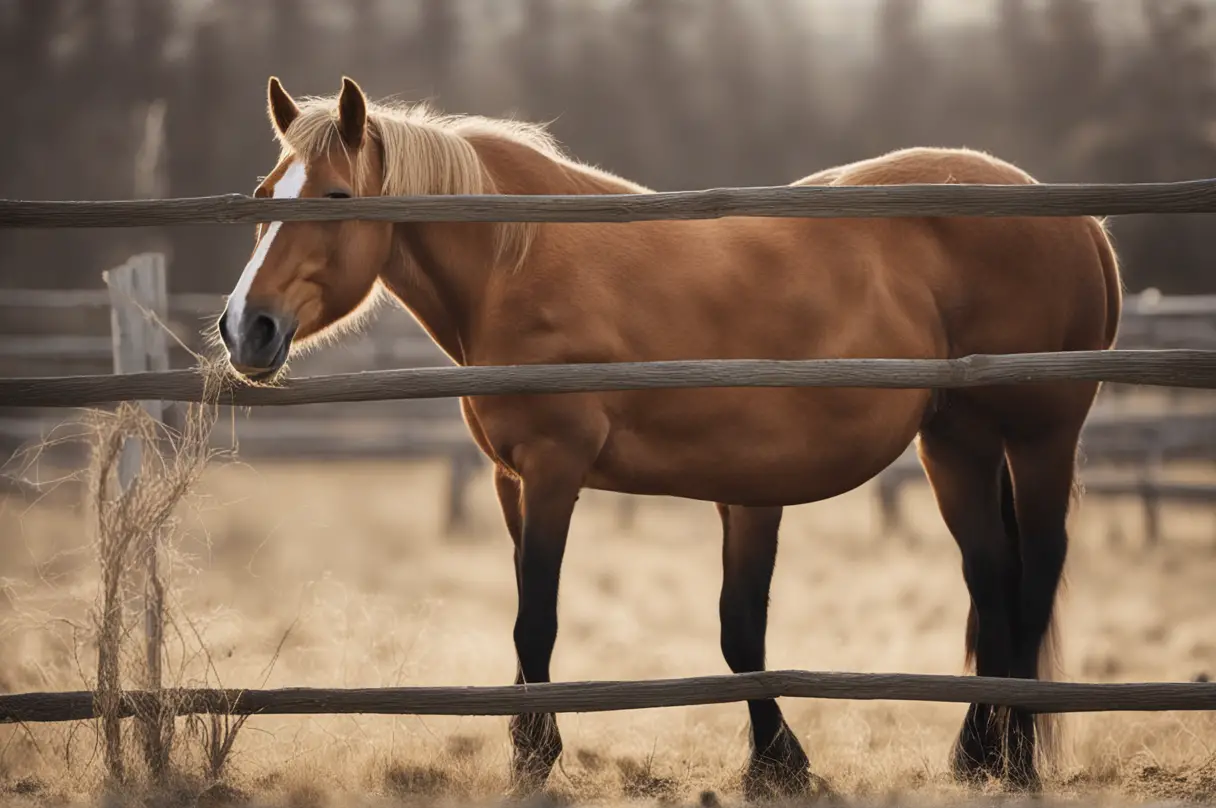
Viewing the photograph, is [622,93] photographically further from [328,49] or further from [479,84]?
[328,49]

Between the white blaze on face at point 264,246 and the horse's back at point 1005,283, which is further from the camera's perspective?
the horse's back at point 1005,283

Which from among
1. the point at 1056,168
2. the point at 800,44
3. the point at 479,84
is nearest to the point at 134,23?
the point at 479,84

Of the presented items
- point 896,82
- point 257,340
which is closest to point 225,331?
point 257,340

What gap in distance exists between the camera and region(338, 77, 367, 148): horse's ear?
335cm

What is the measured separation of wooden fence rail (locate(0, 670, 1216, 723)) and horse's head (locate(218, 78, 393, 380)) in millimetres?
942

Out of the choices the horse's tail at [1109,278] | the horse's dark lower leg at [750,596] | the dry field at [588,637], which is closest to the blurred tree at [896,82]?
the dry field at [588,637]

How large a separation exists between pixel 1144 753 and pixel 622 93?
21.0 meters

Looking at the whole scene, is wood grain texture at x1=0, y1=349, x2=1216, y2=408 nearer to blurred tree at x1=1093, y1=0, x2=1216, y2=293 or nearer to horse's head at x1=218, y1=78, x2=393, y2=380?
horse's head at x1=218, y1=78, x2=393, y2=380

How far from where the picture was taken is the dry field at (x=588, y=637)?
3662 millimetres

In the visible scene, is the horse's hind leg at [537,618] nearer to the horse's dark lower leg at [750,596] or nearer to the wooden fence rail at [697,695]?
the wooden fence rail at [697,695]

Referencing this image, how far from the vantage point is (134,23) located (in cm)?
2352

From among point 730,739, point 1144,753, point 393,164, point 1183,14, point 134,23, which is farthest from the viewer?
point 134,23

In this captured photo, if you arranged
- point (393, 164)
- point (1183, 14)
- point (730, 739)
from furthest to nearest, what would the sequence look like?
1. point (1183, 14)
2. point (730, 739)
3. point (393, 164)

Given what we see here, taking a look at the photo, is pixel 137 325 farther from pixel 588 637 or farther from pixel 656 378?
pixel 588 637
